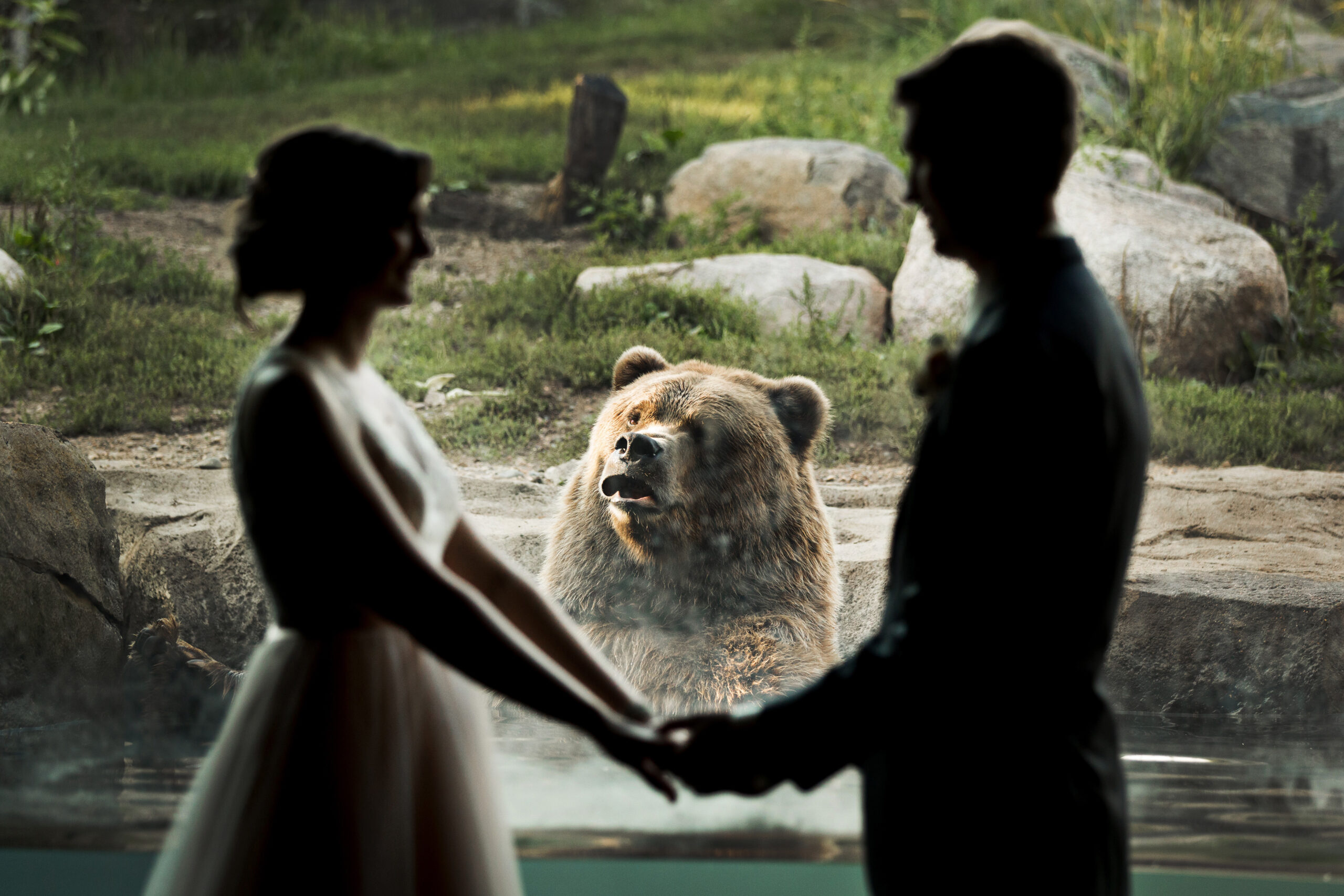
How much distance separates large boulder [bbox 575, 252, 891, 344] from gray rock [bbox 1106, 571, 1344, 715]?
2.09 meters

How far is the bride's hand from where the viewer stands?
1448 millimetres

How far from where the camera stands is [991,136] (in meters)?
1.33

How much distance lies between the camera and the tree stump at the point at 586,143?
6.39m

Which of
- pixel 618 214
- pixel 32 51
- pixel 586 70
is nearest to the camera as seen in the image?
pixel 618 214

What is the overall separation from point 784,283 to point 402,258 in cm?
405

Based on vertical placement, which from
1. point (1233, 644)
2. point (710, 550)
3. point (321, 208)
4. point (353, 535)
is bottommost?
point (1233, 644)

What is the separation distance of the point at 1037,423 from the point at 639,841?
2.45 metres

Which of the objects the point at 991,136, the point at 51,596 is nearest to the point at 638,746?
the point at 991,136

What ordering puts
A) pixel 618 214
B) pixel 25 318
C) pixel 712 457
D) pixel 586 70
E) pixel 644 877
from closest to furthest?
pixel 712 457 → pixel 644 877 → pixel 25 318 → pixel 618 214 → pixel 586 70

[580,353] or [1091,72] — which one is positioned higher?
[1091,72]

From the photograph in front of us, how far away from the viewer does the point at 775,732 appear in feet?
4.43

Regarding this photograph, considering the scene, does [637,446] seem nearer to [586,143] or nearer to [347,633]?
[347,633]

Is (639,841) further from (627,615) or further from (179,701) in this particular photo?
(179,701)

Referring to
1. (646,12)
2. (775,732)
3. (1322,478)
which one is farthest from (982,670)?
(646,12)
